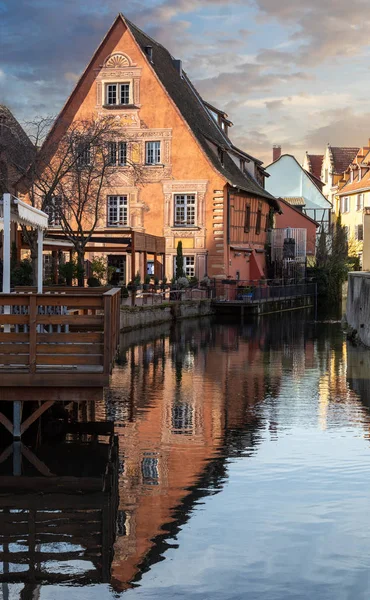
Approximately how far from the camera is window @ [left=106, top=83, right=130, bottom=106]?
183ft

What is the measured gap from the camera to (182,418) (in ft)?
59.0

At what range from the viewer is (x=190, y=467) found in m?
13.7

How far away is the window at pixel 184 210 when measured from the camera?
55.8 metres

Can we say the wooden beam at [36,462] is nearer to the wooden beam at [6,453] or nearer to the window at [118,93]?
the wooden beam at [6,453]

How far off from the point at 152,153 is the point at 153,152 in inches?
3.3

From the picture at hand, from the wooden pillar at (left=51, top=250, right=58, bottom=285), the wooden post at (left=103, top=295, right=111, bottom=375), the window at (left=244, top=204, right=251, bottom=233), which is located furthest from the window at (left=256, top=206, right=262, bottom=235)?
the wooden post at (left=103, top=295, right=111, bottom=375)

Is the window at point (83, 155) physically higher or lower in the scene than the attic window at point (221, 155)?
lower

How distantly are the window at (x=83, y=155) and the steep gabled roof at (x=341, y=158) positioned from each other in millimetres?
64157

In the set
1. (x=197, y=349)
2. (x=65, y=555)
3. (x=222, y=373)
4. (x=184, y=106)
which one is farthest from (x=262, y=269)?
(x=65, y=555)

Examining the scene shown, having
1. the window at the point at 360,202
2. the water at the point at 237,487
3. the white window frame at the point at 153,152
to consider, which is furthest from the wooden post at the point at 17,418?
the window at the point at 360,202

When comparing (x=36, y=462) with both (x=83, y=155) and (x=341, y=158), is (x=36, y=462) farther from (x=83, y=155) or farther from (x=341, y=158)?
(x=341, y=158)

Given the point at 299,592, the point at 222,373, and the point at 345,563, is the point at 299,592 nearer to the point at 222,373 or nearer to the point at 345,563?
the point at 345,563

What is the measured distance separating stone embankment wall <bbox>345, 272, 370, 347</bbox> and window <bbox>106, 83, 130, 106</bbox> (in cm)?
2071

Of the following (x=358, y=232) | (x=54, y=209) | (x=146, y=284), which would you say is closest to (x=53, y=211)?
(x=54, y=209)
